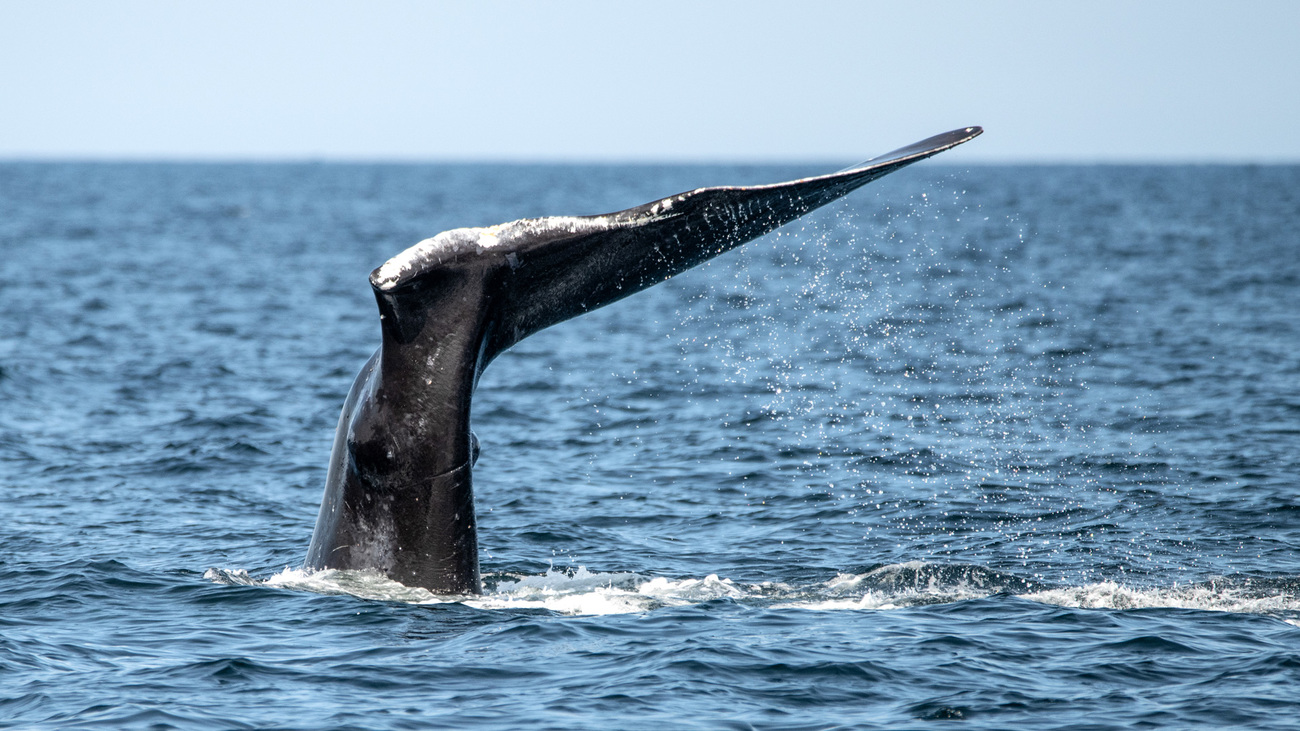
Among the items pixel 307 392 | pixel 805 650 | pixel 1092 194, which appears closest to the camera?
pixel 805 650

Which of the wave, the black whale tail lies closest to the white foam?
the wave

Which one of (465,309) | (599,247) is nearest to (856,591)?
(599,247)

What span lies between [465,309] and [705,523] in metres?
6.13

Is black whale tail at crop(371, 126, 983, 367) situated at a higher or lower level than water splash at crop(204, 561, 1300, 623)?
higher

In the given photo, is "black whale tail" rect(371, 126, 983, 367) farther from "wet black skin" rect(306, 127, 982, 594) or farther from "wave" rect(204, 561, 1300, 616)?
"wave" rect(204, 561, 1300, 616)

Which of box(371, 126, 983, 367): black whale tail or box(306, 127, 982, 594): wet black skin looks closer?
box(371, 126, 983, 367): black whale tail

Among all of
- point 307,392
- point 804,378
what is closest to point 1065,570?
point 804,378

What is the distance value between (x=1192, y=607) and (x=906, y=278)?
32.1 meters

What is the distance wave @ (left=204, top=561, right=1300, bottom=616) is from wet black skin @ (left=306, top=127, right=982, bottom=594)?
4.80 feet

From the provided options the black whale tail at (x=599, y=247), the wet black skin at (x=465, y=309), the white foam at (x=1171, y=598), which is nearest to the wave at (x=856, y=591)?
the white foam at (x=1171, y=598)

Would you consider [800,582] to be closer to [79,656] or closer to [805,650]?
[805,650]

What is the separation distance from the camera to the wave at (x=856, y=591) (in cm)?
977

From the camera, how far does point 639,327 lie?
3056 cm

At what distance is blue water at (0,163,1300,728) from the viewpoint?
8.04 m
